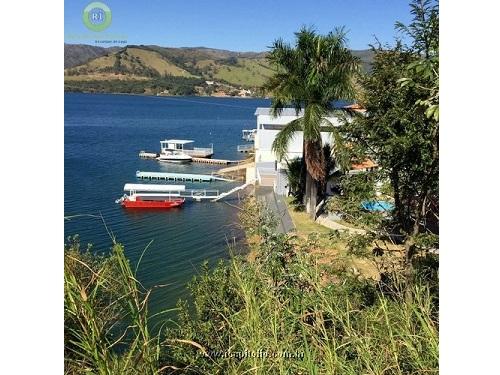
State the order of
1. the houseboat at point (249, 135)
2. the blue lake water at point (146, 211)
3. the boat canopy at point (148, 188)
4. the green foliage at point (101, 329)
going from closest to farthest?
the green foliage at point (101, 329)
the blue lake water at point (146, 211)
the boat canopy at point (148, 188)
the houseboat at point (249, 135)

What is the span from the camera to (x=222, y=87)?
7181 cm

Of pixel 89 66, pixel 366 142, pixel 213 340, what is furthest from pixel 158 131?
pixel 213 340

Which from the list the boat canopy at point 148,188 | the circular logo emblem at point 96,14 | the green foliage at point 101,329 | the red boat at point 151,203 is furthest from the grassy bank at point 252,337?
the boat canopy at point 148,188

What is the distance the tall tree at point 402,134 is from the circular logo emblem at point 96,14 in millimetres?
2904

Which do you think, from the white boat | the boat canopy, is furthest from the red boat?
the white boat

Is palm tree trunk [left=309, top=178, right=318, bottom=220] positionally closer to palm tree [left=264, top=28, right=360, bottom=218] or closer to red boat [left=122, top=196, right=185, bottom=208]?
palm tree [left=264, top=28, right=360, bottom=218]

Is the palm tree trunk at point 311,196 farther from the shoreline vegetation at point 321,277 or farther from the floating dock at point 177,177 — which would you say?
the floating dock at point 177,177

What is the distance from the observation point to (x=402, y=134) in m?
5.11

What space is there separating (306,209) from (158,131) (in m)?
31.9

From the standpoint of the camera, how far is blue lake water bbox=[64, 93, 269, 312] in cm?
1007

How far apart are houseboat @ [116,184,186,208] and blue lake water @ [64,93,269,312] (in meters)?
0.29

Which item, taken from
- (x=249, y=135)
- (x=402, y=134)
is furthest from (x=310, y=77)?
(x=249, y=135)

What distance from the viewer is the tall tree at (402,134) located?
4.68 metres
